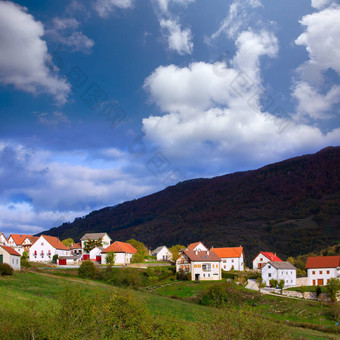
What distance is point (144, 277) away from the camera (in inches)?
3123

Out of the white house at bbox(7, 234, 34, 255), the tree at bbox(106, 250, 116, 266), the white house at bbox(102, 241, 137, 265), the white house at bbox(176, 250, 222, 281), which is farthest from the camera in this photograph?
the white house at bbox(7, 234, 34, 255)

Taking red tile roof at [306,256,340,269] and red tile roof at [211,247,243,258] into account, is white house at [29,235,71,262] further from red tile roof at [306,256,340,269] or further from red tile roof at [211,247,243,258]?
red tile roof at [306,256,340,269]

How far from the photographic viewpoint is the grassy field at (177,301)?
4250 centimetres

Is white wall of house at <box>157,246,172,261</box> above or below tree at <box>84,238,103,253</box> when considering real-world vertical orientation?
below

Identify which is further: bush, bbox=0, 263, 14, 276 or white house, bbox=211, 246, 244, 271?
white house, bbox=211, 246, 244, 271

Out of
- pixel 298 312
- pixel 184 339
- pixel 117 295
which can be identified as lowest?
pixel 298 312

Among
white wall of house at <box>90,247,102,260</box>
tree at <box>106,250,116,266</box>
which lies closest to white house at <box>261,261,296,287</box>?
tree at <box>106,250,116,266</box>

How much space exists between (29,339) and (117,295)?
21.1 ft

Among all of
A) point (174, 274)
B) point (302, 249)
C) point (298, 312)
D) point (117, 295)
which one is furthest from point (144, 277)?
point (302, 249)

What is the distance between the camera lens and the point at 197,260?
8394cm

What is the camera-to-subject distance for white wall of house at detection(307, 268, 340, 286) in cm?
8573

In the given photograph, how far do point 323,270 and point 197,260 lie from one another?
1047 inches

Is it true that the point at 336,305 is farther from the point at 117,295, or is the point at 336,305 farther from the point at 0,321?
the point at 0,321

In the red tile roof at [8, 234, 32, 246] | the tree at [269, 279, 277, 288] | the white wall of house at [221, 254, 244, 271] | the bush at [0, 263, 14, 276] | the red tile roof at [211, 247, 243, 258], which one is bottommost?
the tree at [269, 279, 277, 288]
